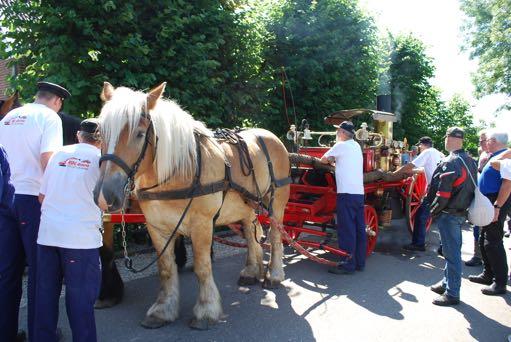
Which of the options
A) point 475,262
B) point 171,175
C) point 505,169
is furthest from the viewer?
point 475,262

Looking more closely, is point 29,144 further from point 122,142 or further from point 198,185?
point 198,185

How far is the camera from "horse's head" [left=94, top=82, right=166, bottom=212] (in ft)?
8.46

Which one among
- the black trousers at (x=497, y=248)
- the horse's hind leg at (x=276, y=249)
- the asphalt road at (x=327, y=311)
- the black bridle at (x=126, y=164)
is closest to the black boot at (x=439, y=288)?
the asphalt road at (x=327, y=311)

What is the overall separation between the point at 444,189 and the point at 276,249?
2.00 m

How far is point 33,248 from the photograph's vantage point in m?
2.99

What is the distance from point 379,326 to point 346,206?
1732mm

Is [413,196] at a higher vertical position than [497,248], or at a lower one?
higher

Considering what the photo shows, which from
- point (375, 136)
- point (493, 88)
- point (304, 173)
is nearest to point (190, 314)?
point (304, 173)

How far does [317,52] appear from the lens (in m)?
9.87

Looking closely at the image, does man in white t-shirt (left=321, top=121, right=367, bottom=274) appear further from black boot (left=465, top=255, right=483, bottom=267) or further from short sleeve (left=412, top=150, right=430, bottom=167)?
short sleeve (left=412, top=150, right=430, bottom=167)

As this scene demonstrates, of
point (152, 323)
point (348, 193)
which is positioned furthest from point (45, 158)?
point (348, 193)

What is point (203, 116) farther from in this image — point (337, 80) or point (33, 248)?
point (337, 80)

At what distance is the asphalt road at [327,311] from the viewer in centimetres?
351

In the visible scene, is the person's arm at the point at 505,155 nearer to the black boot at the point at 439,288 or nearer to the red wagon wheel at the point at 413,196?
the black boot at the point at 439,288
